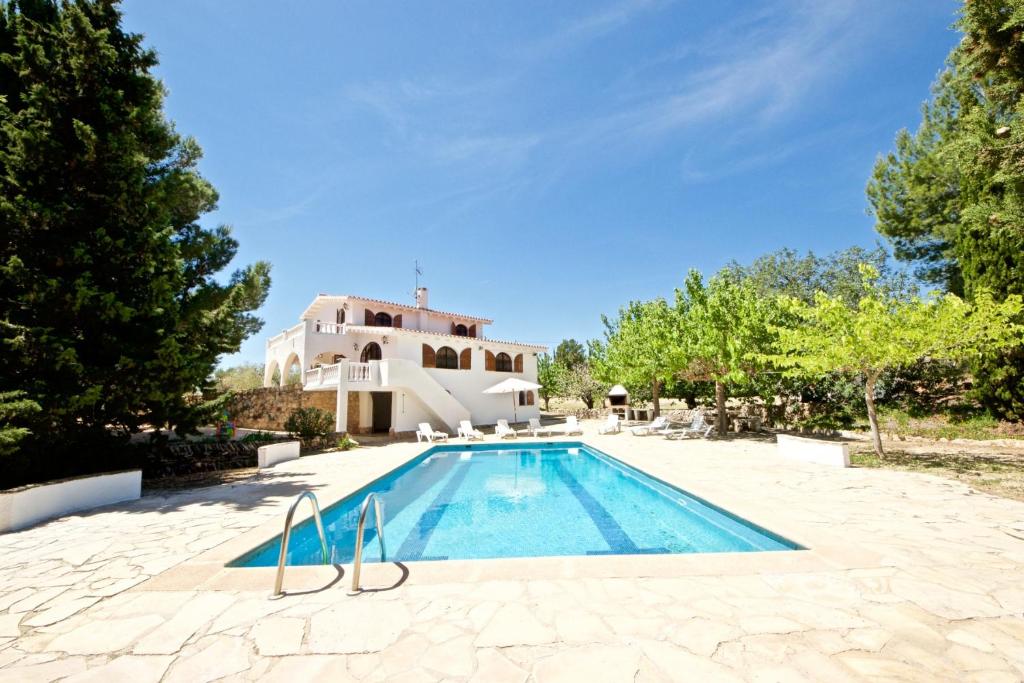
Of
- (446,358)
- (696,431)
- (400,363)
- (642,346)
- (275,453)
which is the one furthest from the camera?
(446,358)

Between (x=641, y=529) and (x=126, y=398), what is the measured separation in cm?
1135

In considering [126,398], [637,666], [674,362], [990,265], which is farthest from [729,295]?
[126,398]

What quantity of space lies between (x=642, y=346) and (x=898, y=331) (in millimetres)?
12592

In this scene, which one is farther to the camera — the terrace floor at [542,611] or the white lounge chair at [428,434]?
the white lounge chair at [428,434]

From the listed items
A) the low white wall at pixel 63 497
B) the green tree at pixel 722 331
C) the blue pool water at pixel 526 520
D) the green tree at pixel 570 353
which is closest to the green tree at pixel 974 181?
the green tree at pixel 722 331

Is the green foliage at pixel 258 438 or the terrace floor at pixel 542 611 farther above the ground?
the green foliage at pixel 258 438

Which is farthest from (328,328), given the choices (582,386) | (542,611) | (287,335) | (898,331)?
(898,331)

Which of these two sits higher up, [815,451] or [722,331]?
[722,331]

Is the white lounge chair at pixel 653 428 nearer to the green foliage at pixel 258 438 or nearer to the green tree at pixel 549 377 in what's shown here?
the green foliage at pixel 258 438

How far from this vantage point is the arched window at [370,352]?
78.3 ft

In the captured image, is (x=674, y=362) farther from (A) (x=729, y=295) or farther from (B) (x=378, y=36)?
(B) (x=378, y=36)

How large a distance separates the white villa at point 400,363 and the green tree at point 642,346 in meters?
5.54

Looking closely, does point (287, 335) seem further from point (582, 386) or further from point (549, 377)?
point (582, 386)

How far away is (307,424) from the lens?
16906mm
